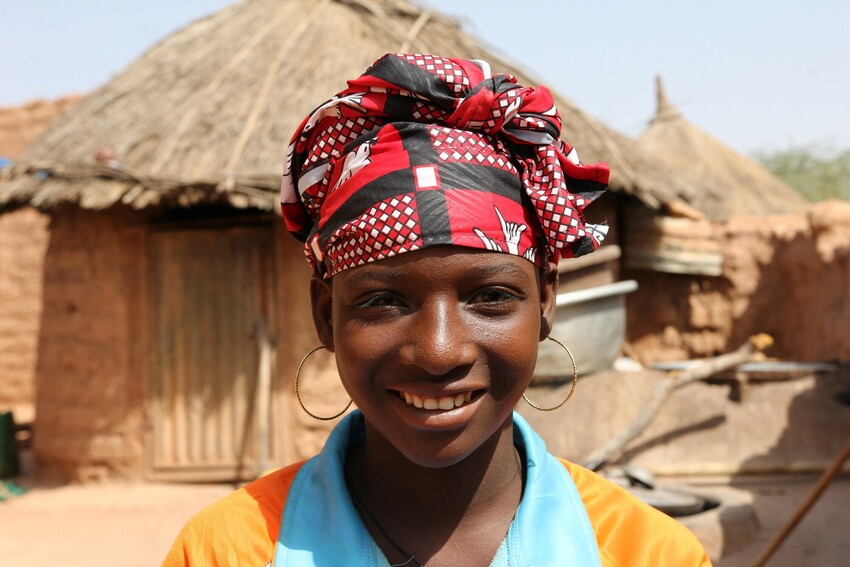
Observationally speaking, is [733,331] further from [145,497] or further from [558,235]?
[558,235]

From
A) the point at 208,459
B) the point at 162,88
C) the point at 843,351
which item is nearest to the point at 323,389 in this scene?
the point at 208,459

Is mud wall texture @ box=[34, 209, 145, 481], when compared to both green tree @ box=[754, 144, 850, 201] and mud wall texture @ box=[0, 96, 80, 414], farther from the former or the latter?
green tree @ box=[754, 144, 850, 201]

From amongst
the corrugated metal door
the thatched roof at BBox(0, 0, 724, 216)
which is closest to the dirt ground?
the corrugated metal door

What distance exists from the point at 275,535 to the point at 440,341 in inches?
17.0

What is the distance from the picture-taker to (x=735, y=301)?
9867 millimetres

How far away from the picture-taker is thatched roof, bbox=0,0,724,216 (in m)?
6.60

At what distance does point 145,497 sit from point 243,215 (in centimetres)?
223

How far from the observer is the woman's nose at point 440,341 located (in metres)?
1.38

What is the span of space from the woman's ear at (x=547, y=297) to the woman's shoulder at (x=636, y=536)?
0.30 meters

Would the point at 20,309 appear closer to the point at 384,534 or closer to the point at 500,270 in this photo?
the point at 384,534

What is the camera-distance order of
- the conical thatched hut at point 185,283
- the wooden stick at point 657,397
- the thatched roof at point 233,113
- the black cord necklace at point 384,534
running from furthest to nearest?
the conical thatched hut at point 185,283 < the thatched roof at point 233,113 < the wooden stick at point 657,397 < the black cord necklace at point 384,534

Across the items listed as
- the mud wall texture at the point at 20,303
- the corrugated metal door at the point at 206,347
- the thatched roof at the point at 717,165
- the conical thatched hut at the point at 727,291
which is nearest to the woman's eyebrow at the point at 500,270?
the corrugated metal door at the point at 206,347

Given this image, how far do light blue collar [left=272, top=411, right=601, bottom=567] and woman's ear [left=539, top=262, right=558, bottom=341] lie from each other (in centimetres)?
23

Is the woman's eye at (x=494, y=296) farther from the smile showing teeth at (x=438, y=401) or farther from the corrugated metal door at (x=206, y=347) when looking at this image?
the corrugated metal door at (x=206, y=347)
